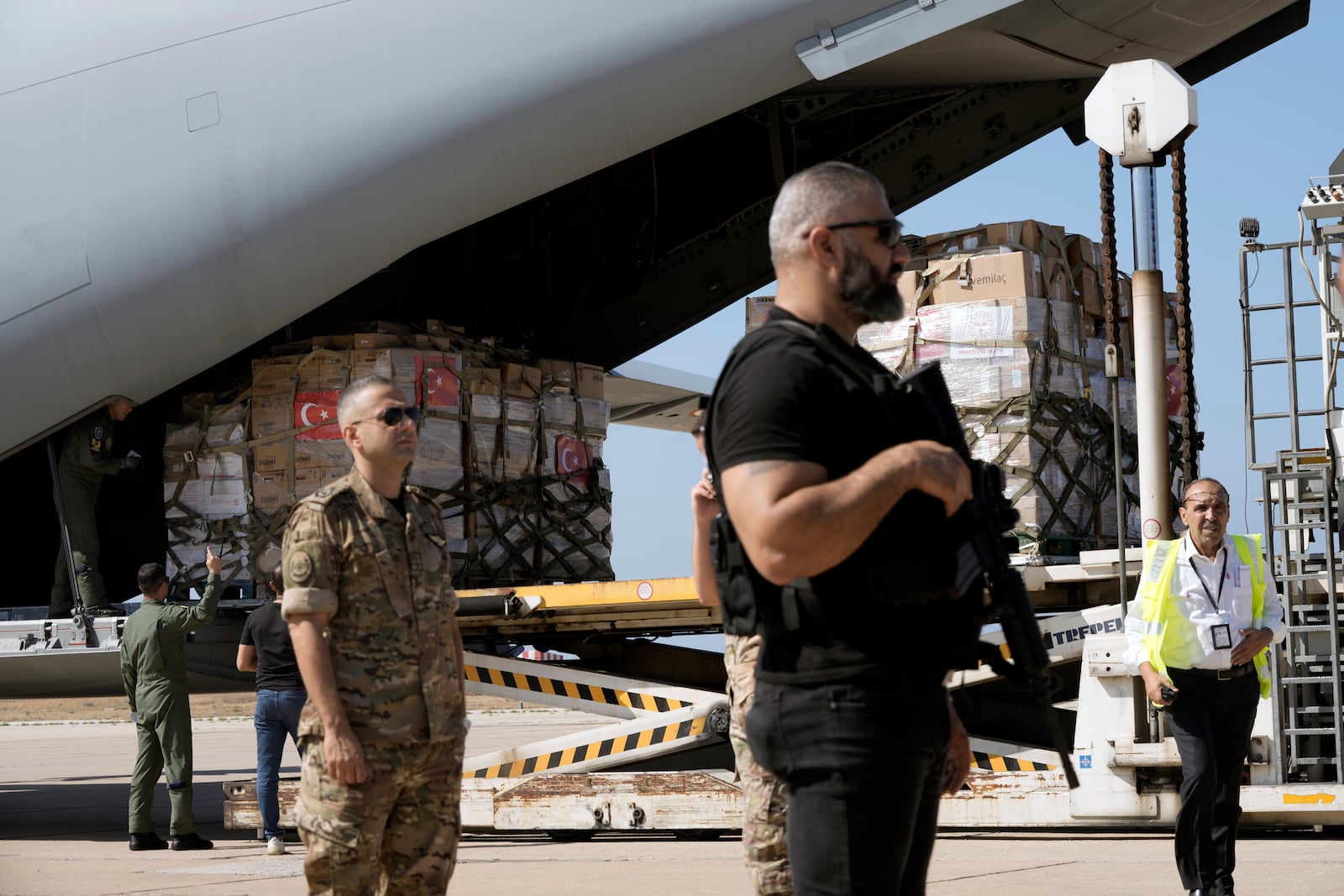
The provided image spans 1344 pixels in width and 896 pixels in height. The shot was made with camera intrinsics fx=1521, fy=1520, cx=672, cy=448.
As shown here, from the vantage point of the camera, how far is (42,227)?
935 centimetres

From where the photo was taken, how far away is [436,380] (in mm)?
9930

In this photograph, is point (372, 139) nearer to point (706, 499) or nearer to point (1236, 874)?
point (706, 499)

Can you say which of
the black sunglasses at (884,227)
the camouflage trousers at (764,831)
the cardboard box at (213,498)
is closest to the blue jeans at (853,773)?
the black sunglasses at (884,227)

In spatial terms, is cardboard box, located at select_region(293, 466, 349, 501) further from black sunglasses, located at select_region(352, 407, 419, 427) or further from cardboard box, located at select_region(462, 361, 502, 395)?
black sunglasses, located at select_region(352, 407, 419, 427)

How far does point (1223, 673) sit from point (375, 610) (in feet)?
11.9

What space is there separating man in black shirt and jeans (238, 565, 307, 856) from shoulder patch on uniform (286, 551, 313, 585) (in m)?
4.45

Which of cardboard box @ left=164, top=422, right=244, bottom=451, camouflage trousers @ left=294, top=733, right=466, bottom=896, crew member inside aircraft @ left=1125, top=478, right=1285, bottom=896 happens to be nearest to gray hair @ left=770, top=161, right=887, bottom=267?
camouflage trousers @ left=294, top=733, right=466, bottom=896

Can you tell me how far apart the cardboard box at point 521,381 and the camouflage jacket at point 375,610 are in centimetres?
592

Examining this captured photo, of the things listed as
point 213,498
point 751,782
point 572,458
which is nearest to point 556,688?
point 572,458

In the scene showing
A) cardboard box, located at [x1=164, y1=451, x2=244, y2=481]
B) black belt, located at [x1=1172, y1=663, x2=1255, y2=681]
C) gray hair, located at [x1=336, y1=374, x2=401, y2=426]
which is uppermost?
cardboard box, located at [x1=164, y1=451, x2=244, y2=481]

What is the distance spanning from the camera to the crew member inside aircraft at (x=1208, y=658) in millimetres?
6098

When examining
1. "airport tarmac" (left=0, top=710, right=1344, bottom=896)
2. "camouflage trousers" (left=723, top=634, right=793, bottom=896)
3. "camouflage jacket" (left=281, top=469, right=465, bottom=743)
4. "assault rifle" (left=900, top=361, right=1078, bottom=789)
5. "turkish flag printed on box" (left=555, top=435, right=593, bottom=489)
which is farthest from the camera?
"turkish flag printed on box" (left=555, top=435, right=593, bottom=489)

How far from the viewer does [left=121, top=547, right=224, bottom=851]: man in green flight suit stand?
9.27m

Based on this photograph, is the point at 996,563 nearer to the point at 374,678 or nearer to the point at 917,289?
the point at 374,678
